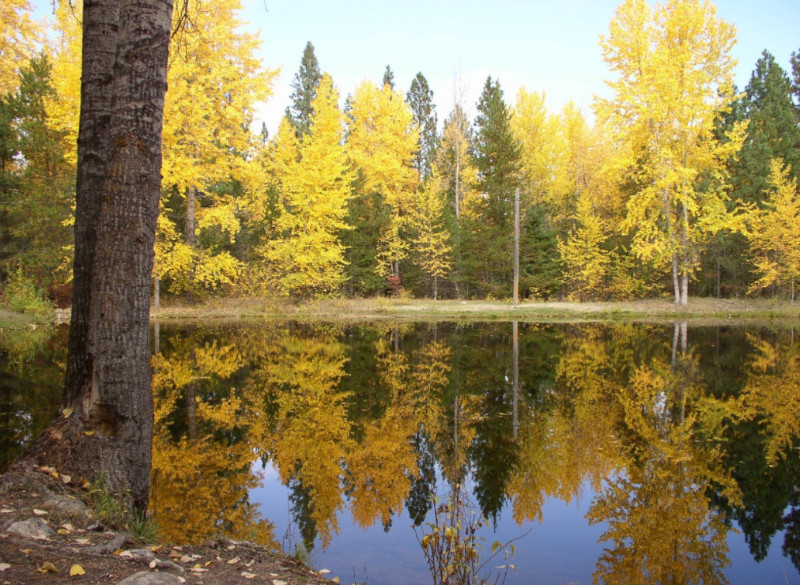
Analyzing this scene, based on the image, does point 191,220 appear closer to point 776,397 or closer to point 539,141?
point 776,397

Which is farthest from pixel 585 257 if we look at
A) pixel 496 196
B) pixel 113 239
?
pixel 113 239

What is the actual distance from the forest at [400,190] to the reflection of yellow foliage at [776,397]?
15.1 metres

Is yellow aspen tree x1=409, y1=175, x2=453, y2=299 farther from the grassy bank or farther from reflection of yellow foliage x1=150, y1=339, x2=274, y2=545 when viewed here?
reflection of yellow foliage x1=150, y1=339, x2=274, y2=545

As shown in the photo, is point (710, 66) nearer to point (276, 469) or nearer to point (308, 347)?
point (308, 347)

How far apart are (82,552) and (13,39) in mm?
34022

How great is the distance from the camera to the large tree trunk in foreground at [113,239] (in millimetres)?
3898

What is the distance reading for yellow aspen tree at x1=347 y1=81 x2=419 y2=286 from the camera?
1217 inches

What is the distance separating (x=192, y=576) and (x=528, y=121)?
141ft

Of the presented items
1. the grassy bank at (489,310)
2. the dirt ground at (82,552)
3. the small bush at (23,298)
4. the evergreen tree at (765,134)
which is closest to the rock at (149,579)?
the dirt ground at (82,552)

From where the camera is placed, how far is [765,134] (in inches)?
1146

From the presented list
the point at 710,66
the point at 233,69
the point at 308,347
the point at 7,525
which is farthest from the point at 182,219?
the point at 710,66

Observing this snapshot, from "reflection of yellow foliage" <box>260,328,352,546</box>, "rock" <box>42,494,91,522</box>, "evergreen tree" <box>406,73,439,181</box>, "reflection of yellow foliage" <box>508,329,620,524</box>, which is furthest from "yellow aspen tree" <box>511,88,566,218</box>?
"rock" <box>42,494,91,522</box>

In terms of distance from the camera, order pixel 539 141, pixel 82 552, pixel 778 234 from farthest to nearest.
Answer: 1. pixel 539 141
2. pixel 778 234
3. pixel 82 552

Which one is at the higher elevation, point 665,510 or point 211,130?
point 211,130
